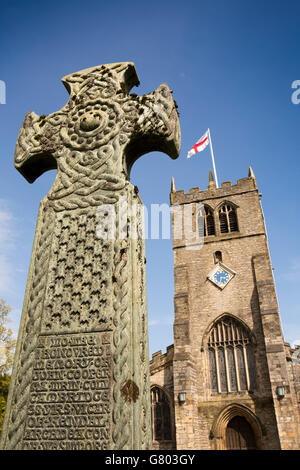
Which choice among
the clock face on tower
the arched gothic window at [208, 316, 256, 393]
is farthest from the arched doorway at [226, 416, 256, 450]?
the clock face on tower

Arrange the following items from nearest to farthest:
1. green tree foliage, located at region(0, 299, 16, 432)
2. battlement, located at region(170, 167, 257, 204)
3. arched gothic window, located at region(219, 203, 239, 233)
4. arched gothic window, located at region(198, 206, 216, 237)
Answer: green tree foliage, located at region(0, 299, 16, 432)
arched gothic window, located at region(219, 203, 239, 233)
arched gothic window, located at region(198, 206, 216, 237)
battlement, located at region(170, 167, 257, 204)

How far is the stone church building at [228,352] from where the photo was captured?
21.1 m

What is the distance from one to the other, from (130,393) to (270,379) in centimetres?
2126

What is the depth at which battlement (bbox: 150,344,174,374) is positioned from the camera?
81.2 feet

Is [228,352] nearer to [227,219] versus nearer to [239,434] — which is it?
[239,434]

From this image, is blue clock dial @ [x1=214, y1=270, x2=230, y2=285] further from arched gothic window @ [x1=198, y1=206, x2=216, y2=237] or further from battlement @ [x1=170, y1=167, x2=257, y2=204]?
battlement @ [x1=170, y1=167, x2=257, y2=204]

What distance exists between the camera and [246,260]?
26.5 meters

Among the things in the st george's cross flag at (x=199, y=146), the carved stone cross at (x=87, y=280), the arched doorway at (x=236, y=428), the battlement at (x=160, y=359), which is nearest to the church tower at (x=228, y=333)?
the arched doorway at (x=236, y=428)

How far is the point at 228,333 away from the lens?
80.6ft

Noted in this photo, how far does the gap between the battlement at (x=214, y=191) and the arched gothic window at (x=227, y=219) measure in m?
1.16

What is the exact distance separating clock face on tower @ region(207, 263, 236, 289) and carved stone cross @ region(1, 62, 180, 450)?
23.6 meters

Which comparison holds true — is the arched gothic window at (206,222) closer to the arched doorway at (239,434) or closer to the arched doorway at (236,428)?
the arched doorway at (236,428)

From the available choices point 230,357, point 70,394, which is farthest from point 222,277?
point 70,394

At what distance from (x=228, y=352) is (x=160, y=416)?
6.10 meters
